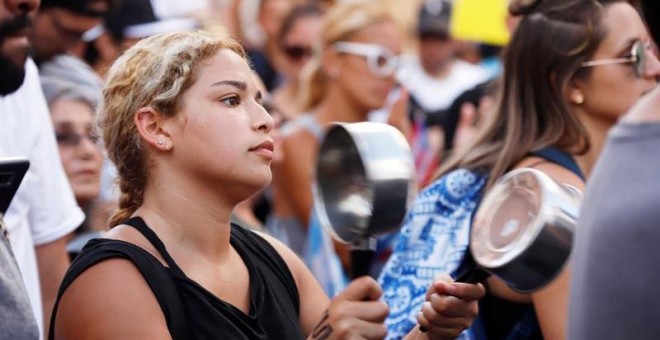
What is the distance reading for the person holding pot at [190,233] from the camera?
2801mm

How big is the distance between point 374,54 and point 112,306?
12.7 feet

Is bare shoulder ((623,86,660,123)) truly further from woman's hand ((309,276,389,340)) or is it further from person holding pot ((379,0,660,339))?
person holding pot ((379,0,660,339))

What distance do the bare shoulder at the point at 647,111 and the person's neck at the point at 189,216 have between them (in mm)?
1291

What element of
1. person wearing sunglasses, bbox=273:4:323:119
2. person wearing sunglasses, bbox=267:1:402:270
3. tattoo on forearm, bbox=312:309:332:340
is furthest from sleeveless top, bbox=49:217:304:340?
person wearing sunglasses, bbox=273:4:323:119

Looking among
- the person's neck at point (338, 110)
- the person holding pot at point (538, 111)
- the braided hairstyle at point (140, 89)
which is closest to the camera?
the braided hairstyle at point (140, 89)

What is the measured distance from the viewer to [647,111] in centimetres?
196

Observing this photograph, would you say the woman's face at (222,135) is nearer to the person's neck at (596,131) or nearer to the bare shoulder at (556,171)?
the bare shoulder at (556,171)

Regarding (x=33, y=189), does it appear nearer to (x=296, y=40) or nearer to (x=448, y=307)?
(x=448, y=307)

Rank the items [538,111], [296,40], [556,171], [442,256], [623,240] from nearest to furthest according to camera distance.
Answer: [623,240] < [556,171] < [442,256] < [538,111] < [296,40]

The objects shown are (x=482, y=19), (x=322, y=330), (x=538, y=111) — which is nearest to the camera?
(x=322, y=330)

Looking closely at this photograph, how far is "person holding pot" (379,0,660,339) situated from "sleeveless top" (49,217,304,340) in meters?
0.78

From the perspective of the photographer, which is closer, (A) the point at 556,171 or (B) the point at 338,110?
(A) the point at 556,171

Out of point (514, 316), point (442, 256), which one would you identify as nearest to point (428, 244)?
point (442, 256)

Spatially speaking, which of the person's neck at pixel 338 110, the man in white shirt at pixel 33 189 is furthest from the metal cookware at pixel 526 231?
the person's neck at pixel 338 110
